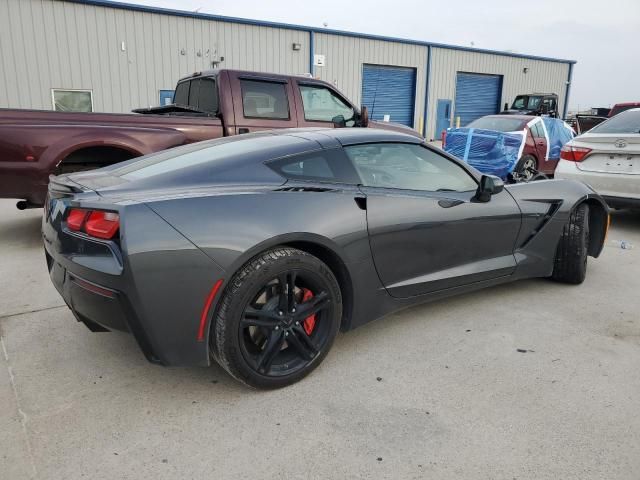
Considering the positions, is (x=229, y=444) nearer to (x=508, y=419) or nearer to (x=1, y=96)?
(x=508, y=419)

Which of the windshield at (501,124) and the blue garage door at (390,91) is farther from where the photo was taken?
the blue garage door at (390,91)

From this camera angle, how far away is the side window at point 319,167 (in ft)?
9.11

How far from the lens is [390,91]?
21094mm

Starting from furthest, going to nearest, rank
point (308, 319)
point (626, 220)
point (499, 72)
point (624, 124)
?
point (499, 72)
point (626, 220)
point (624, 124)
point (308, 319)

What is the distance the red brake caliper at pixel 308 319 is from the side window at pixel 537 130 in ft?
28.7

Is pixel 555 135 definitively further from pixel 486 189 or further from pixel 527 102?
pixel 527 102

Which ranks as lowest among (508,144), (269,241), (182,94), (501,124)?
(269,241)

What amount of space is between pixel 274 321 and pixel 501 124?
29.3 feet

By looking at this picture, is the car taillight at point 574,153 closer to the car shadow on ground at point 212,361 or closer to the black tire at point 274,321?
the car shadow on ground at point 212,361

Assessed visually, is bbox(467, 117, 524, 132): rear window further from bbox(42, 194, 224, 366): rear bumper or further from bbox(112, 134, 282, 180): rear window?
bbox(42, 194, 224, 366): rear bumper

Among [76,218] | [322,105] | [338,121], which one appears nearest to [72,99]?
[322,105]

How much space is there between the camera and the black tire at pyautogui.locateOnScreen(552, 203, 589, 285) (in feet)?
13.5

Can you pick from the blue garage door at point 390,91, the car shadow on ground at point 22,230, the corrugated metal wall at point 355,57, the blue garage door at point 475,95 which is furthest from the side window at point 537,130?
the blue garage door at point 475,95

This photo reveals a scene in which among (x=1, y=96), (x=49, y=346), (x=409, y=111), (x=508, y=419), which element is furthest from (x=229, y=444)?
(x=409, y=111)
